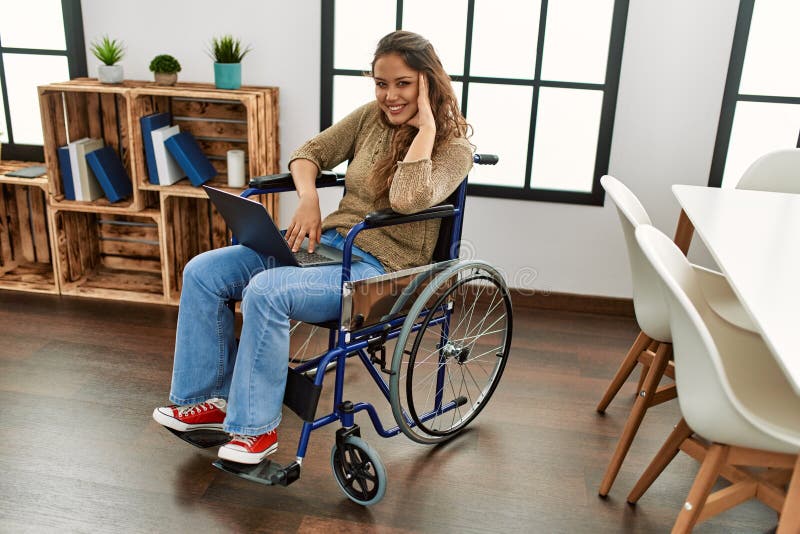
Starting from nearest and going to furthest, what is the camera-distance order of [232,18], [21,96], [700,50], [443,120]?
[443,120]
[700,50]
[232,18]
[21,96]

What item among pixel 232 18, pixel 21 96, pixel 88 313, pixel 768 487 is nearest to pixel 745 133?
pixel 768 487

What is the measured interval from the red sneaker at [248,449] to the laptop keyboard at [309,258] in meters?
0.45

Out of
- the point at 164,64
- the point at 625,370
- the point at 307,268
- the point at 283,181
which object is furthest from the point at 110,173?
the point at 625,370

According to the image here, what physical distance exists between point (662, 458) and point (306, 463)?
934 mm

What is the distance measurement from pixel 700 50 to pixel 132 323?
2.42m

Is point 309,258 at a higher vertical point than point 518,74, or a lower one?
lower

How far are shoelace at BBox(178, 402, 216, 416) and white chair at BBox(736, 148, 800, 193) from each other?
1.86m

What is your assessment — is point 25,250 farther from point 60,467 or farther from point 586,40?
point 586,40

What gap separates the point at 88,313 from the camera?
288 cm

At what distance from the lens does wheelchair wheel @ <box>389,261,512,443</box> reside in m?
1.82

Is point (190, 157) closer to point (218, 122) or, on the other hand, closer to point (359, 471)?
point (218, 122)

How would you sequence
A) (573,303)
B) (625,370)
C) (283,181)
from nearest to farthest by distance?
1. (283,181)
2. (625,370)
3. (573,303)

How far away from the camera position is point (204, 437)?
2.04 metres

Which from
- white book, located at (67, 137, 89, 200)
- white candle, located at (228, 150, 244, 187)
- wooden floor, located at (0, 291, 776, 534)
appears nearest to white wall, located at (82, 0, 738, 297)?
white candle, located at (228, 150, 244, 187)
